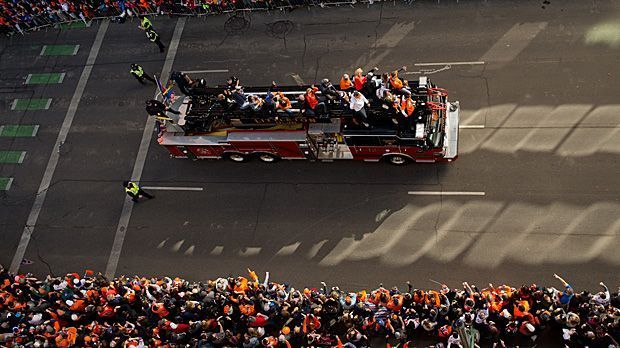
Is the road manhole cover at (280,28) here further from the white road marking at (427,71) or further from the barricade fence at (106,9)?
the white road marking at (427,71)

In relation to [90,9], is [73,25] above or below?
below

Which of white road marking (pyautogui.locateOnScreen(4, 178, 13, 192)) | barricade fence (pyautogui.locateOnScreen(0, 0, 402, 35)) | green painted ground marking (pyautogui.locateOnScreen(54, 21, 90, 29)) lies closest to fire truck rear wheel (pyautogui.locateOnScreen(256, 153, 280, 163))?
barricade fence (pyautogui.locateOnScreen(0, 0, 402, 35))

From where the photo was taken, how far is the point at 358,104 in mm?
16859

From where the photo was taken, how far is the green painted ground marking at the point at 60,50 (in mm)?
24734

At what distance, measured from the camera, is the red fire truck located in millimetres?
17219

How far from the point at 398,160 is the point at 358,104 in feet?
8.61

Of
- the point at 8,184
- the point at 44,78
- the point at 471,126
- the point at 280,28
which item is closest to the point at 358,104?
the point at 471,126

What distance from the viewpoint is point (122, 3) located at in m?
24.6

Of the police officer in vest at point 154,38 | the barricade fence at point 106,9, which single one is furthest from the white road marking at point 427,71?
the police officer in vest at point 154,38

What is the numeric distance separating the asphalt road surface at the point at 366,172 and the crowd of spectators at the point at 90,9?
684 mm

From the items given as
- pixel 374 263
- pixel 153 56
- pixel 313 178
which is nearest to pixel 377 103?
pixel 313 178

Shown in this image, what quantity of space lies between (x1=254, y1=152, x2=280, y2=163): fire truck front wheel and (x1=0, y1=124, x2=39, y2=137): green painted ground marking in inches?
408

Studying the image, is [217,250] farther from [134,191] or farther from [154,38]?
[154,38]

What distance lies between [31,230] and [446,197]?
15.1m
